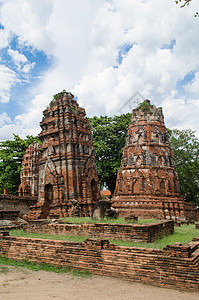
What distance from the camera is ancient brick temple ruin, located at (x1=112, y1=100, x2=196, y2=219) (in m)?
20.9

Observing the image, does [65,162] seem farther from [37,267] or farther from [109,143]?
[109,143]

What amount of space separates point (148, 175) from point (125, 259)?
1633cm

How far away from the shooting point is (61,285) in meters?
5.68

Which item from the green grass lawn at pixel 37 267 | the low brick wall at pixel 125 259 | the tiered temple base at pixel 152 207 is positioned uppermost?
the tiered temple base at pixel 152 207

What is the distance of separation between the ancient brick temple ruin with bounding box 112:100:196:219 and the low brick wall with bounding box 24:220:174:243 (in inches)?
371

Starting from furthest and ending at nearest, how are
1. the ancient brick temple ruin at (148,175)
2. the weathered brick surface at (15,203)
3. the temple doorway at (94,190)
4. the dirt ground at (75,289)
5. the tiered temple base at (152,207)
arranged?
the ancient brick temple ruin at (148,175) < the tiered temple base at (152,207) < the temple doorway at (94,190) < the weathered brick surface at (15,203) < the dirt ground at (75,289)

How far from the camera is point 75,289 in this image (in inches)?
214

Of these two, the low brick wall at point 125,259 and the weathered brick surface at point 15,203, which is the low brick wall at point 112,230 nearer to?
the low brick wall at point 125,259

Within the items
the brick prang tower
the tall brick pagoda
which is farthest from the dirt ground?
the tall brick pagoda

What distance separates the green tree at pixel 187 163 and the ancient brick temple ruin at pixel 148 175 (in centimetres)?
588

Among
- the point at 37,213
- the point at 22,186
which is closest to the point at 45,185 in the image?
the point at 37,213

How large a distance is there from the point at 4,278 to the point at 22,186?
19681mm

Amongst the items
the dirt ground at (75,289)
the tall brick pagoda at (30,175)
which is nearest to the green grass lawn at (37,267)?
the dirt ground at (75,289)

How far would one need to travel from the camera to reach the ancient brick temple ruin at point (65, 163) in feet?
55.7
